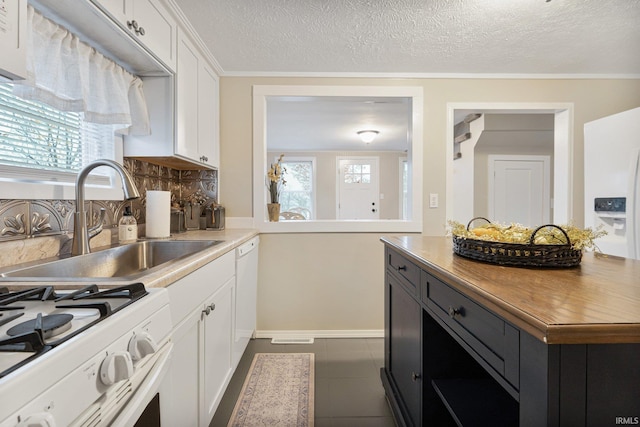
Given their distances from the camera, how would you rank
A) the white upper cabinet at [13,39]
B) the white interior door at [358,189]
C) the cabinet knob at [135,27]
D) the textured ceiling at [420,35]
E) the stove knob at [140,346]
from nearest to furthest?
the stove knob at [140,346] → the white upper cabinet at [13,39] → the cabinet knob at [135,27] → the textured ceiling at [420,35] → the white interior door at [358,189]

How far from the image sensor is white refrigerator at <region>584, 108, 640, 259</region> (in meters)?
2.06

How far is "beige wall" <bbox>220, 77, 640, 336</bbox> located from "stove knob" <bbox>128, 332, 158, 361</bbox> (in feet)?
6.56

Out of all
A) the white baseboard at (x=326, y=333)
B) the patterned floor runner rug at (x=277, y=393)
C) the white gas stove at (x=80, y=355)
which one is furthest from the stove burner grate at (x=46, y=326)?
the white baseboard at (x=326, y=333)

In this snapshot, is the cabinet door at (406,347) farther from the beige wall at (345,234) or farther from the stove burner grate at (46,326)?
the stove burner grate at (46,326)

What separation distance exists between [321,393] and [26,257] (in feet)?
5.34

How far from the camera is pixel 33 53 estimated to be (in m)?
1.16

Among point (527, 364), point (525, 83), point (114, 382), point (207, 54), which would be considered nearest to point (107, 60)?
point (207, 54)

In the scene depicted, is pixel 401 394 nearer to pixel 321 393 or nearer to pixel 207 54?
pixel 321 393

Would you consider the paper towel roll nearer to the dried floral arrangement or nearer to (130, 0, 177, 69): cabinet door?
(130, 0, 177, 69): cabinet door

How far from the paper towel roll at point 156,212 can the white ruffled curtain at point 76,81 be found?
15.2 inches

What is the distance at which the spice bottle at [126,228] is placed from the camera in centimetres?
169

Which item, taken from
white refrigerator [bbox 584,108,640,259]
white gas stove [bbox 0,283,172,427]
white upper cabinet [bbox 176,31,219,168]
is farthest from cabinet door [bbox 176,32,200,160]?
white refrigerator [bbox 584,108,640,259]

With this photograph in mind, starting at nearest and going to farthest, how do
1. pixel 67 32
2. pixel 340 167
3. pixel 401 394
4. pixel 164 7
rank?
pixel 67 32 → pixel 401 394 → pixel 164 7 → pixel 340 167

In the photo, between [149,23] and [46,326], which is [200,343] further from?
[149,23]
